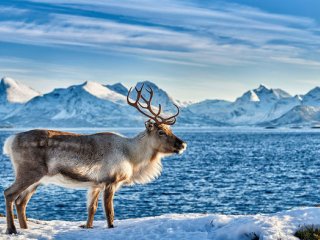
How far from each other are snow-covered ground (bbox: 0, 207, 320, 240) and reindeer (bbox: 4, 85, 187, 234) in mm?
659

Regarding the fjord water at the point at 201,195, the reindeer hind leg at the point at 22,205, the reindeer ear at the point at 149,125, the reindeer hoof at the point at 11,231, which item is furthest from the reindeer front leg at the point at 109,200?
the fjord water at the point at 201,195

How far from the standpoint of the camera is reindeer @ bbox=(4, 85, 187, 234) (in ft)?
46.4

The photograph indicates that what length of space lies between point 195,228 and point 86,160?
3.47 m

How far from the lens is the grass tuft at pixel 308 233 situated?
12.3m

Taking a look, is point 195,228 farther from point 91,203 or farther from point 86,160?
point 86,160

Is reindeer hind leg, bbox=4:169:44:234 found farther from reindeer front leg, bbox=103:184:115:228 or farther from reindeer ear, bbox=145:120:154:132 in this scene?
reindeer ear, bbox=145:120:154:132

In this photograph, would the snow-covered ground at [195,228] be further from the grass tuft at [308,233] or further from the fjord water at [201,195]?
the fjord water at [201,195]

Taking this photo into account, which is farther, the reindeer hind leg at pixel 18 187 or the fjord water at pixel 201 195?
the fjord water at pixel 201 195

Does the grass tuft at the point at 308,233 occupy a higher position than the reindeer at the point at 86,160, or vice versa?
the reindeer at the point at 86,160

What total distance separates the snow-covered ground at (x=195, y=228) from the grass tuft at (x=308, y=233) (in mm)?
162

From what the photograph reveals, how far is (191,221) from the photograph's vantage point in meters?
14.8

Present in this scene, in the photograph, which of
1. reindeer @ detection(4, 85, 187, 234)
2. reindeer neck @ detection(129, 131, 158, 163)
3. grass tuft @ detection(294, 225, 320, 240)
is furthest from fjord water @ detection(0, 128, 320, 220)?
grass tuft @ detection(294, 225, 320, 240)

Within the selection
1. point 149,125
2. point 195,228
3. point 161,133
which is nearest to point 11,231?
point 195,228

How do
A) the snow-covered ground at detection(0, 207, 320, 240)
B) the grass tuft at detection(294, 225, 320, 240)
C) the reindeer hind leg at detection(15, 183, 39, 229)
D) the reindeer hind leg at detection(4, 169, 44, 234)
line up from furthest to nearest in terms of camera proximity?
the reindeer hind leg at detection(15, 183, 39, 229) → the reindeer hind leg at detection(4, 169, 44, 234) → the snow-covered ground at detection(0, 207, 320, 240) → the grass tuft at detection(294, 225, 320, 240)
